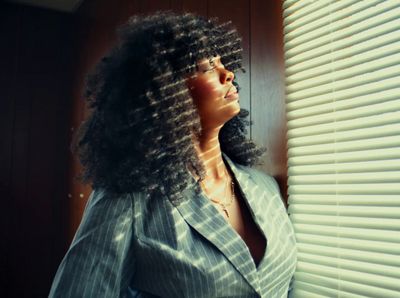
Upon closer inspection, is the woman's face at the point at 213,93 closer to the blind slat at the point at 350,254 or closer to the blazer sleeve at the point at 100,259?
the blazer sleeve at the point at 100,259

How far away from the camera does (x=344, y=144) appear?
1106mm

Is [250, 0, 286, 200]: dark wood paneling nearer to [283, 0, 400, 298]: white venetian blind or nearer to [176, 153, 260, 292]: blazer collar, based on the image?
[283, 0, 400, 298]: white venetian blind

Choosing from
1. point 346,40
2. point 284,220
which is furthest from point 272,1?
point 284,220

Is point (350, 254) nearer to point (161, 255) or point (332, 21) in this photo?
point (161, 255)

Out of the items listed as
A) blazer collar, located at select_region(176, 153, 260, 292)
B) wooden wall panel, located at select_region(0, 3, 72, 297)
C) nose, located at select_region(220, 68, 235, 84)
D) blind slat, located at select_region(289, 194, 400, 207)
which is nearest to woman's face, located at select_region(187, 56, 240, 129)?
nose, located at select_region(220, 68, 235, 84)

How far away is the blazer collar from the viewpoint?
1.07 metres

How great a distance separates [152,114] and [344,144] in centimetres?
57

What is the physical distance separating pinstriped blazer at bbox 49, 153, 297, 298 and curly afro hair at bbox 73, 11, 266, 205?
6 cm

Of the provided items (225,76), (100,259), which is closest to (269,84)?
(225,76)

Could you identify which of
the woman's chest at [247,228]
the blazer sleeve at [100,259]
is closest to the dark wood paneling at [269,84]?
the woman's chest at [247,228]

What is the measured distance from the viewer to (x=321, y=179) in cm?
117

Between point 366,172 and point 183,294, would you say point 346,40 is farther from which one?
point 183,294

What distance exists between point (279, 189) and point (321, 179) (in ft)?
0.71

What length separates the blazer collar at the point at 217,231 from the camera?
1070mm
